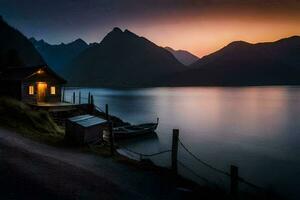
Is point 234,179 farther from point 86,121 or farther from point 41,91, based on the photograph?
point 41,91

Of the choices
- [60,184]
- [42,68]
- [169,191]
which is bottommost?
[169,191]

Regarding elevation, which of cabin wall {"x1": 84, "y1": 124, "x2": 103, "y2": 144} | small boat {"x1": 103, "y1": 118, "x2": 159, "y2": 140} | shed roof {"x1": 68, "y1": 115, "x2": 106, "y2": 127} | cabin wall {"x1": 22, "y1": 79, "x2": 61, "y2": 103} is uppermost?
cabin wall {"x1": 22, "y1": 79, "x2": 61, "y2": 103}

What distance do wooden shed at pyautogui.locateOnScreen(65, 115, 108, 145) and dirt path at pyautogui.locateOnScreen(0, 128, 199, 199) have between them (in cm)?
549

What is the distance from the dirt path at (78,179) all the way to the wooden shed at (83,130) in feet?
18.0

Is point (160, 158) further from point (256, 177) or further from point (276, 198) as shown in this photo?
point (276, 198)

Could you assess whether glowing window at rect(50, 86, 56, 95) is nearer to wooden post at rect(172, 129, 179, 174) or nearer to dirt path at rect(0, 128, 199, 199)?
dirt path at rect(0, 128, 199, 199)

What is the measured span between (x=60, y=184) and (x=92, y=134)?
12566mm

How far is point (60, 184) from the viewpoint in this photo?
11320 millimetres

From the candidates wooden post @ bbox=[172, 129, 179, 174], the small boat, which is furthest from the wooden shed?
wooden post @ bbox=[172, 129, 179, 174]

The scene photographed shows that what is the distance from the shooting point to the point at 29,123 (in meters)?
26.3

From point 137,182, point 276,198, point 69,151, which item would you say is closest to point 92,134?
point 69,151

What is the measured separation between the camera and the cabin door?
42847mm

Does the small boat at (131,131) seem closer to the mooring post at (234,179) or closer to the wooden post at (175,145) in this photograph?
the wooden post at (175,145)

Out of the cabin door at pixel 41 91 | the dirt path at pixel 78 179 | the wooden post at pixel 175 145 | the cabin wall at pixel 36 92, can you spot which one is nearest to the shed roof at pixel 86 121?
the dirt path at pixel 78 179
